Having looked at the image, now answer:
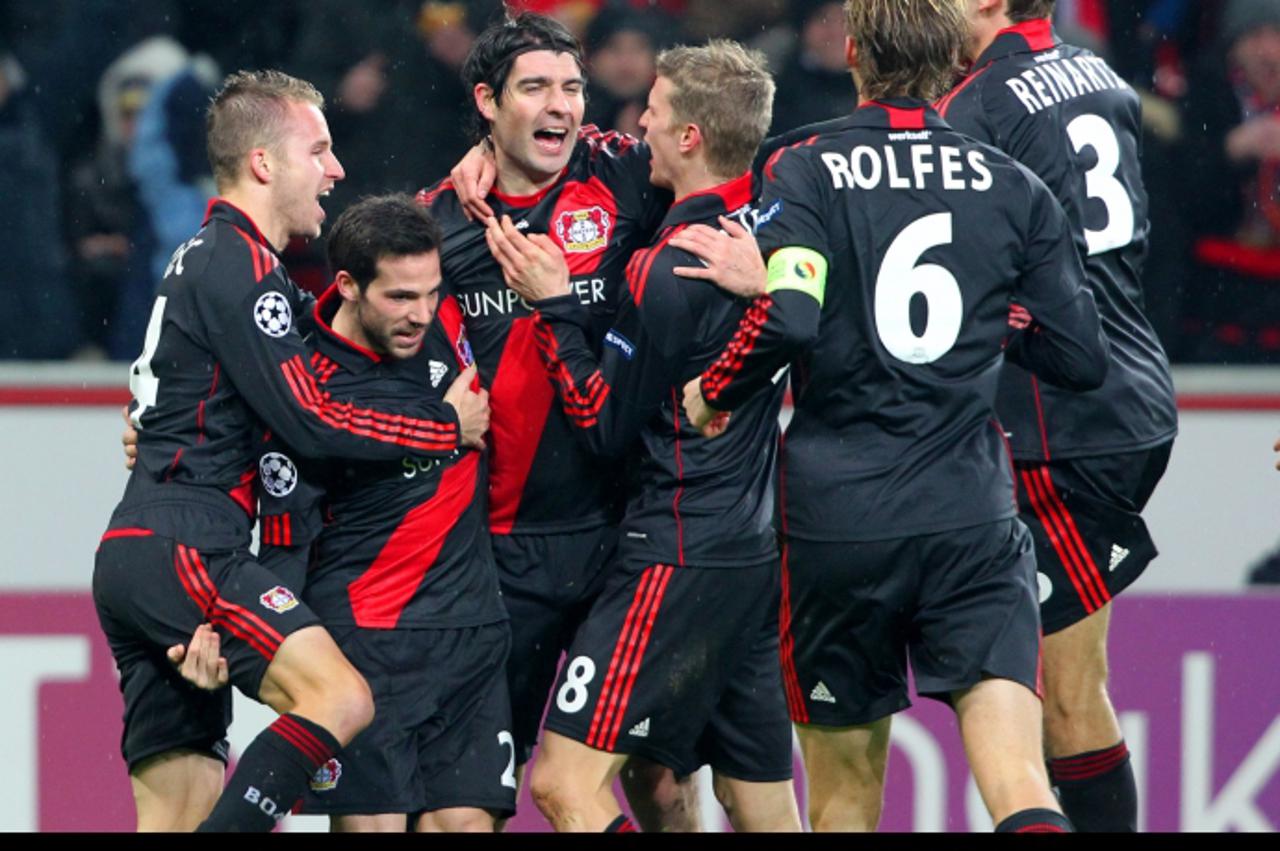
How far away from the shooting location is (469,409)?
4.99 metres

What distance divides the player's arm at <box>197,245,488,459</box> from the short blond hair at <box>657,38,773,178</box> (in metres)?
0.95

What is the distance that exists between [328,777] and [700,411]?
1227 millimetres

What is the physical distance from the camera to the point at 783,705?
5414 mm

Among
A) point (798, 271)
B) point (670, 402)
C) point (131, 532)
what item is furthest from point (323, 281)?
point (798, 271)

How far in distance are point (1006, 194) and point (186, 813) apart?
2.44m

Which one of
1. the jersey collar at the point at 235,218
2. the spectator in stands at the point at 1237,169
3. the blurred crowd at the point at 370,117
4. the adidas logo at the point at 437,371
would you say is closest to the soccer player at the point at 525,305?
the adidas logo at the point at 437,371

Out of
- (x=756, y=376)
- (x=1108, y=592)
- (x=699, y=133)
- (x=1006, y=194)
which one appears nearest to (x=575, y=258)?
(x=699, y=133)

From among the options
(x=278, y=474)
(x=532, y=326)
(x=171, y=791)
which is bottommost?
(x=171, y=791)

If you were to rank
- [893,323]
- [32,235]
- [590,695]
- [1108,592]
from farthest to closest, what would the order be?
[32,235], [1108,592], [590,695], [893,323]

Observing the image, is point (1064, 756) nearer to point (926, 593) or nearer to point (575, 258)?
point (926, 593)

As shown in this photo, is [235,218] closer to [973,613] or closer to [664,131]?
[664,131]

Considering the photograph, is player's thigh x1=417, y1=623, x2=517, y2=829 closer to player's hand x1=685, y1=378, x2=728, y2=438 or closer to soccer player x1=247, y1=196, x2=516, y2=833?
soccer player x1=247, y1=196, x2=516, y2=833

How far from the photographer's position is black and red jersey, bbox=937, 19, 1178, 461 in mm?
5223

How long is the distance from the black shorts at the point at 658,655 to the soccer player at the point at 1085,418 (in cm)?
82
